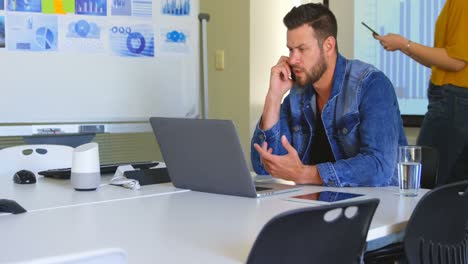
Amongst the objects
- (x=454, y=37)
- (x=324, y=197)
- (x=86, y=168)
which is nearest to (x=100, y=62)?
(x=86, y=168)

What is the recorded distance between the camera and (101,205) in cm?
170

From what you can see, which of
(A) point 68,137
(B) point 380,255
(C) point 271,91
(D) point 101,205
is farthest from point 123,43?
(B) point 380,255

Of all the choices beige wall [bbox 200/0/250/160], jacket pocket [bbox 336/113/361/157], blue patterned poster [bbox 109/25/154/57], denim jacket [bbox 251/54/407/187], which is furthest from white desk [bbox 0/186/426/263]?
beige wall [bbox 200/0/250/160]

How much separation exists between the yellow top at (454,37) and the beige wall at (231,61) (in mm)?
1432

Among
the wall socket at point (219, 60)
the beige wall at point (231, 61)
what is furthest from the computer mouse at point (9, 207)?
the wall socket at point (219, 60)

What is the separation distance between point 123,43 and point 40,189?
4.62 ft

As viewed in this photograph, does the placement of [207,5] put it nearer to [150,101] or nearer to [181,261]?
[150,101]

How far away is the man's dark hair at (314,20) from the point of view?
2.37 meters

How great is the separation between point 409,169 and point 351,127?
1.25 ft

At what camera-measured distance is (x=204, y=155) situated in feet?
6.12

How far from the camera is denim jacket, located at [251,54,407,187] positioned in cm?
203

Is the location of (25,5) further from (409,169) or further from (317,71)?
(409,169)

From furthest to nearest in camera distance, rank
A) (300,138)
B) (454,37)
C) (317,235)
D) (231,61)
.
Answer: (231,61)
(454,37)
(300,138)
(317,235)

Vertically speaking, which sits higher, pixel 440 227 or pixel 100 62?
pixel 100 62
